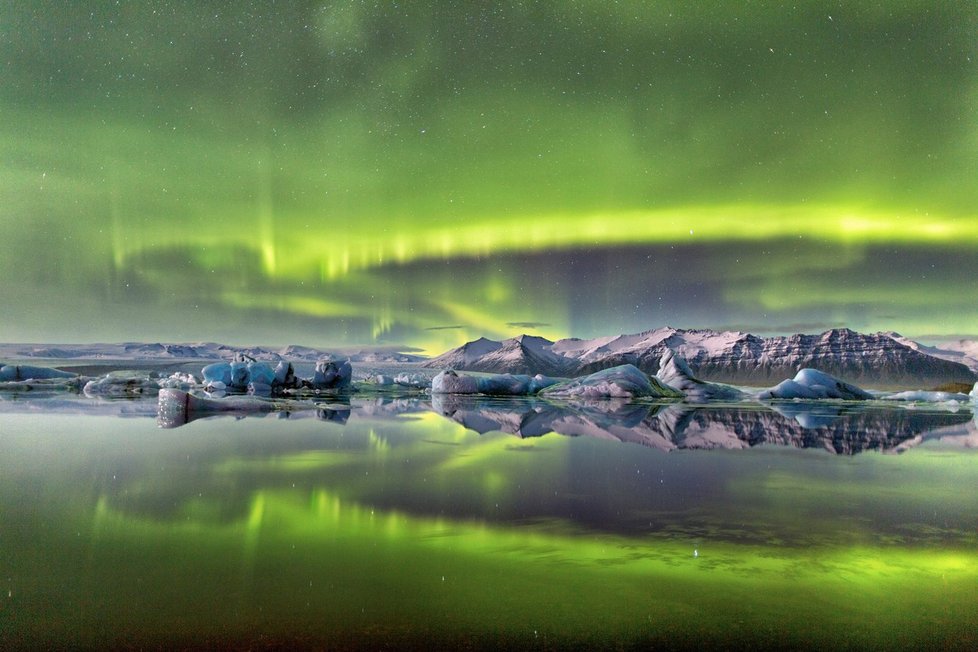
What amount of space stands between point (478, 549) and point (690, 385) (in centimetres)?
4233

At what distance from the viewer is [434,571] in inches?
195

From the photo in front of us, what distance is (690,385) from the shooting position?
4500 centimetres

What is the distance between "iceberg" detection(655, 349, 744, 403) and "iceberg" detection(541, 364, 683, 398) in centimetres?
147

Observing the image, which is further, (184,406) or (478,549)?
(184,406)

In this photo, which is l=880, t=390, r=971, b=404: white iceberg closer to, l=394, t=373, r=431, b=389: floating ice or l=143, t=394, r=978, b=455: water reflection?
l=143, t=394, r=978, b=455: water reflection

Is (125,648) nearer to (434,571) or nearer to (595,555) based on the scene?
(434,571)

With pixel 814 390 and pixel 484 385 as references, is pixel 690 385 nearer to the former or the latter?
pixel 814 390

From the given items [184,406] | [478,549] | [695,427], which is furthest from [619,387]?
[478,549]

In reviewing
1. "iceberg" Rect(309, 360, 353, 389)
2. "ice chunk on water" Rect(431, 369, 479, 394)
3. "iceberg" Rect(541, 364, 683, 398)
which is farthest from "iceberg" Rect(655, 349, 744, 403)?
"iceberg" Rect(309, 360, 353, 389)

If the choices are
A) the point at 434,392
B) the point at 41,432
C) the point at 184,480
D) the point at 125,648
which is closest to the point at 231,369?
the point at 434,392

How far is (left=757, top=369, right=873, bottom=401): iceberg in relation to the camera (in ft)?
136

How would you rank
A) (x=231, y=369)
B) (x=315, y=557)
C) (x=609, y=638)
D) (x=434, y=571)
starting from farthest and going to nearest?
(x=231, y=369), (x=315, y=557), (x=434, y=571), (x=609, y=638)

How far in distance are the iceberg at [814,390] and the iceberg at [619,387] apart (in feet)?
21.5

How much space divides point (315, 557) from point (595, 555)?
8.38 ft
